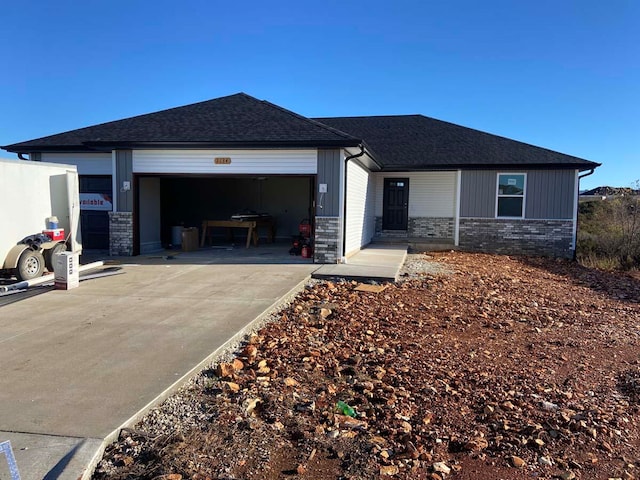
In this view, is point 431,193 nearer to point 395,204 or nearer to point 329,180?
point 395,204

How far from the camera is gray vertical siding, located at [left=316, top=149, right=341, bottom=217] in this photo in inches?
457

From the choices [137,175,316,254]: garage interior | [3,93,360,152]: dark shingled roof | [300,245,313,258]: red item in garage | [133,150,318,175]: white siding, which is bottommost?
[300,245,313,258]: red item in garage

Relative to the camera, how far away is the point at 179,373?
4367mm

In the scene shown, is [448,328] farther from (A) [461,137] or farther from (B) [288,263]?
(A) [461,137]

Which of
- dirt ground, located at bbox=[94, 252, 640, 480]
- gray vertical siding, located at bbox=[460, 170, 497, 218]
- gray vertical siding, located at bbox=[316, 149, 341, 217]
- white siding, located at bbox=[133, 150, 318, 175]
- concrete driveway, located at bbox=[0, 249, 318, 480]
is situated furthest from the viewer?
gray vertical siding, located at bbox=[460, 170, 497, 218]

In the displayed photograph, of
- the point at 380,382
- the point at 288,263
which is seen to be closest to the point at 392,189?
the point at 288,263

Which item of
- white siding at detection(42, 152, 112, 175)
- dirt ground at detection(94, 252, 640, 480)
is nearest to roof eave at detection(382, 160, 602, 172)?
dirt ground at detection(94, 252, 640, 480)

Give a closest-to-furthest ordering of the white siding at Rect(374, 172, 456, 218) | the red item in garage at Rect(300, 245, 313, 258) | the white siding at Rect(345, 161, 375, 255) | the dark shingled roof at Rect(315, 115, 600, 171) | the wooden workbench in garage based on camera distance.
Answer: the red item in garage at Rect(300, 245, 313, 258) < the white siding at Rect(345, 161, 375, 255) < the wooden workbench in garage < the dark shingled roof at Rect(315, 115, 600, 171) < the white siding at Rect(374, 172, 456, 218)

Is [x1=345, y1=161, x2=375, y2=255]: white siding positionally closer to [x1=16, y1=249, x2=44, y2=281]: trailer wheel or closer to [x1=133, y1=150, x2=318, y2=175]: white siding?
[x1=133, y1=150, x2=318, y2=175]: white siding

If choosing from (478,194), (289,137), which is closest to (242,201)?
(289,137)

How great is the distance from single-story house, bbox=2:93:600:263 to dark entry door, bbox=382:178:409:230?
40 mm

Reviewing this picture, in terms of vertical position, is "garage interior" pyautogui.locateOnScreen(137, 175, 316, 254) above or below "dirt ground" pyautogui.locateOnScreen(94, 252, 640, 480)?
above

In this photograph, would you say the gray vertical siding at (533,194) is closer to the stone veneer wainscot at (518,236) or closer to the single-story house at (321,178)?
the single-story house at (321,178)

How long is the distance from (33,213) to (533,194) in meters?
15.0
